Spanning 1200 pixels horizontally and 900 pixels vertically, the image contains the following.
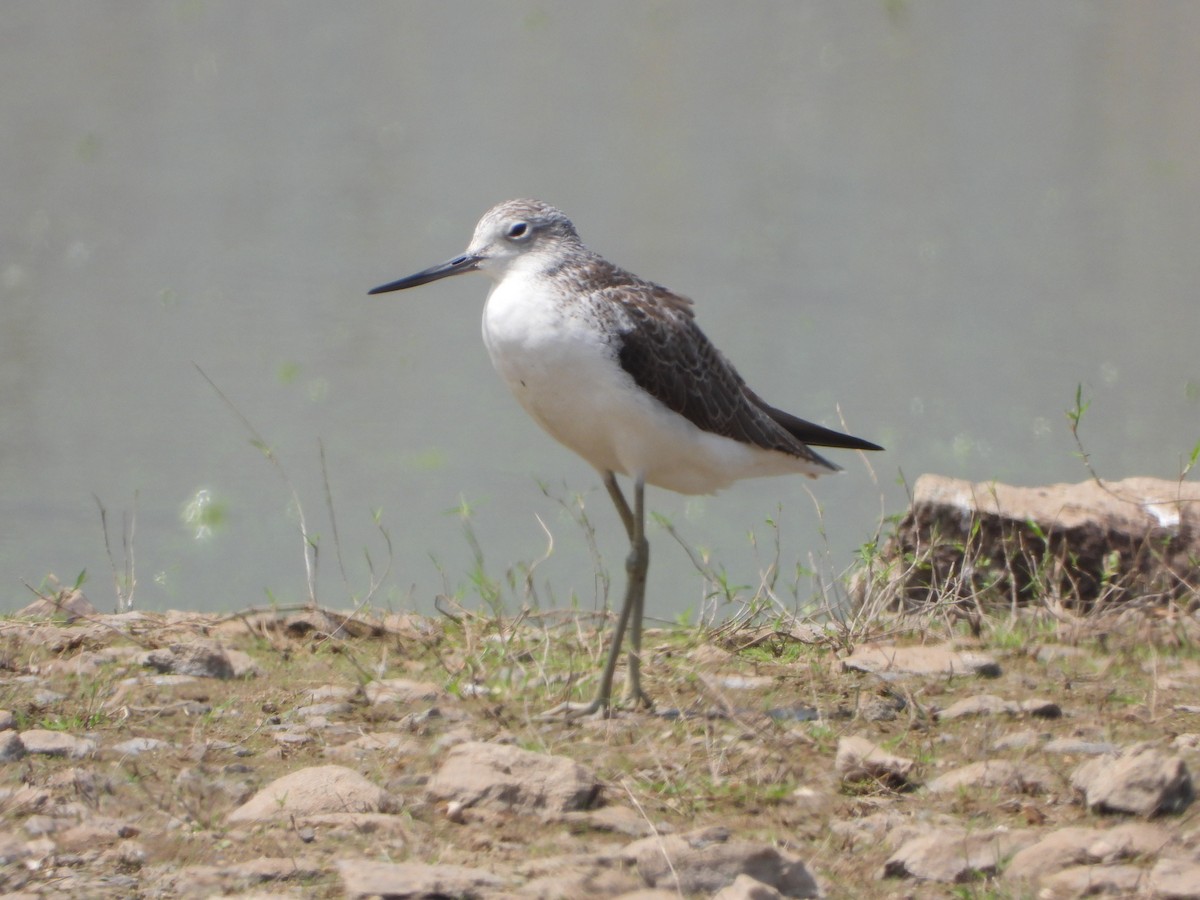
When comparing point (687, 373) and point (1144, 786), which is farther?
point (687, 373)

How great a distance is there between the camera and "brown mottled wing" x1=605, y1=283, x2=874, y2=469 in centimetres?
409

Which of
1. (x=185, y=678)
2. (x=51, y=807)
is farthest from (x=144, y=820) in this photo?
(x=185, y=678)

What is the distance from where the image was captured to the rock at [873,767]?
3.23m

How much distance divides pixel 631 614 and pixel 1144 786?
70.3 inches

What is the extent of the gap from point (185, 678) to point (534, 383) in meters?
1.29

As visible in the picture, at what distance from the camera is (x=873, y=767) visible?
3.24 meters

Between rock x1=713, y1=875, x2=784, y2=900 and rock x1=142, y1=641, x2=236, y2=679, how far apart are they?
210cm

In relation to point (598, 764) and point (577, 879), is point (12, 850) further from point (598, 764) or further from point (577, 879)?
point (598, 764)

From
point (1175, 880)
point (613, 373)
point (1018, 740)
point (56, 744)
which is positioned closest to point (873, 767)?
point (1018, 740)

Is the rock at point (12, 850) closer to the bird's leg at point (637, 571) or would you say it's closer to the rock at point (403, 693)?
the rock at point (403, 693)

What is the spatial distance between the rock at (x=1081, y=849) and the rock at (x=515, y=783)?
2.84ft

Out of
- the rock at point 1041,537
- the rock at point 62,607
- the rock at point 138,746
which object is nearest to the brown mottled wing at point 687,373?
the rock at point 1041,537

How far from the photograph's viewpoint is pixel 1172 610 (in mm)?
4402

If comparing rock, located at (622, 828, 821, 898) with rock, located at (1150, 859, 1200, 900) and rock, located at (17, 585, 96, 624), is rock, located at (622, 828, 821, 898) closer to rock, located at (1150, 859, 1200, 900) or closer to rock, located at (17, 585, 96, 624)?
rock, located at (1150, 859, 1200, 900)
